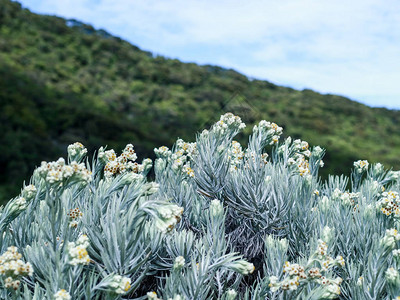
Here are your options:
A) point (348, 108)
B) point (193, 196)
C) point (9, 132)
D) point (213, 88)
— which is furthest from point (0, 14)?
point (193, 196)

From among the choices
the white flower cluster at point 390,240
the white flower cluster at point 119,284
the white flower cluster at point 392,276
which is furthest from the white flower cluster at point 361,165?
the white flower cluster at point 119,284

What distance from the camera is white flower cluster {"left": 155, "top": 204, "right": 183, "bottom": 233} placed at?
5.41 feet

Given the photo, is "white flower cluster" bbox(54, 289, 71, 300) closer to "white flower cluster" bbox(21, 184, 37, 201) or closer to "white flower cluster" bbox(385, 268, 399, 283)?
"white flower cluster" bbox(21, 184, 37, 201)

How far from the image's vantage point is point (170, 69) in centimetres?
4759

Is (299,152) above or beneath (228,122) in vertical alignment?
beneath

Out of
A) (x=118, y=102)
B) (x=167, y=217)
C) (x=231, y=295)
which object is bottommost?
(x=231, y=295)

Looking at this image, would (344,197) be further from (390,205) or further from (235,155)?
(235,155)

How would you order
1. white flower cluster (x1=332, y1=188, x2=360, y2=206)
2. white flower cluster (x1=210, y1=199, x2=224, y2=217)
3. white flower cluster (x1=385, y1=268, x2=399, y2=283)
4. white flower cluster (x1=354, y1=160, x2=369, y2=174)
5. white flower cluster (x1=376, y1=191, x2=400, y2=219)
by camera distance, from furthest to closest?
white flower cluster (x1=354, y1=160, x2=369, y2=174), white flower cluster (x1=332, y1=188, x2=360, y2=206), white flower cluster (x1=376, y1=191, x2=400, y2=219), white flower cluster (x1=210, y1=199, x2=224, y2=217), white flower cluster (x1=385, y1=268, x2=399, y2=283)

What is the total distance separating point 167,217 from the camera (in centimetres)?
165

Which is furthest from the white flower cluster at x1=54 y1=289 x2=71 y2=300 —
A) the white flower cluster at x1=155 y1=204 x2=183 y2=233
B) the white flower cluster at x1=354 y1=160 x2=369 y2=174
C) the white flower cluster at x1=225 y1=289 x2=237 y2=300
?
the white flower cluster at x1=354 y1=160 x2=369 y2=174

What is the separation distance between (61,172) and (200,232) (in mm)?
1013

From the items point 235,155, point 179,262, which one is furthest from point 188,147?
point 179,262

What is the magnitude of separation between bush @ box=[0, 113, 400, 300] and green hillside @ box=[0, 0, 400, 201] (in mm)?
14315

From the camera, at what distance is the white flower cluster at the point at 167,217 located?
5.41 ft
